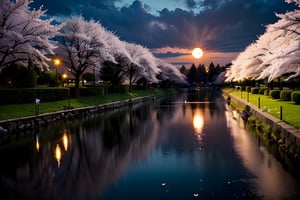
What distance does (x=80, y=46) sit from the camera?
39750 millimetres

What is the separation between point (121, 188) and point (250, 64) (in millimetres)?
42307

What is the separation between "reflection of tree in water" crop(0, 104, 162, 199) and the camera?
354 inches

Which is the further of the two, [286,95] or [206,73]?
[206,73]

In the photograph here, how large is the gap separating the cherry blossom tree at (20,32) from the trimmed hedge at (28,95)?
242cm

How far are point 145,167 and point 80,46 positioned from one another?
102ft

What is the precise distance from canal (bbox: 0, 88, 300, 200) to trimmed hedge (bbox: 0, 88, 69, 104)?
28.2 feet

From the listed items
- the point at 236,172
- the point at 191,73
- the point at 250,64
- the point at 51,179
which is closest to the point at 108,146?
the point at 51,179

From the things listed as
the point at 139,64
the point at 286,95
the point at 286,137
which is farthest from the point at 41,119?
the point at 139,64

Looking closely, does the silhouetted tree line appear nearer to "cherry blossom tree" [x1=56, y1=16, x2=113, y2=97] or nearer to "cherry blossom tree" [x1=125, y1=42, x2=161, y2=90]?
"cherry blossom tree" [x1=125, y1=42, x2=161, y2=90]

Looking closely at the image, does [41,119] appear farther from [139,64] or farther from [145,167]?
[139,64]

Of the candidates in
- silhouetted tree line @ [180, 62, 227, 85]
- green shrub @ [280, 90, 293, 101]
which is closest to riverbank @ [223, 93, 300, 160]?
green shrub @ [280, 90, 293, 101]

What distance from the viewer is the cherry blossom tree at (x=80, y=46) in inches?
1531

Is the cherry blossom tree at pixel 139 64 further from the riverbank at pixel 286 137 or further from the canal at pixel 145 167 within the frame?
the riverbank at pixel 286 137

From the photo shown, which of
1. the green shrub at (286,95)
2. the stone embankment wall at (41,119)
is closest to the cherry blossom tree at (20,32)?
the stone embankment wall at (41,119)
